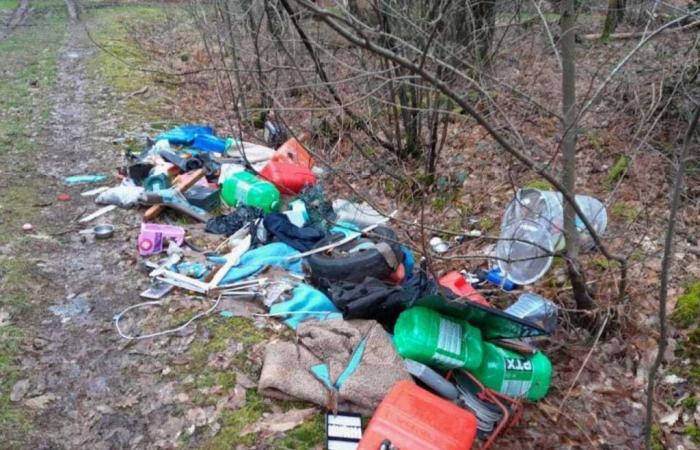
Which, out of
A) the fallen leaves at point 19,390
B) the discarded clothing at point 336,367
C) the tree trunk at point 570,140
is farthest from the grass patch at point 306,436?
the tree trunk at point 570,140

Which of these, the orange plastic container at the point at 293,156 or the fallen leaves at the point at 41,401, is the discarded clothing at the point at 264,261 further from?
the orange plastic container at the point at 293,156

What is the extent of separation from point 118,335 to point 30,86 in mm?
9104

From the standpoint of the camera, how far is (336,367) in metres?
3.38

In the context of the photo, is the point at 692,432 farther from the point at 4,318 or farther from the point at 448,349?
the point at 4,318

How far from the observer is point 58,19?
70.0 feet

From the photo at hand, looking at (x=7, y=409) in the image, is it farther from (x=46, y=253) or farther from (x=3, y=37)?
(x=3, y=37)

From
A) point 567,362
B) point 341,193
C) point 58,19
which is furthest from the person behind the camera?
point 58,19

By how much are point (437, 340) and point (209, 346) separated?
1.52 m

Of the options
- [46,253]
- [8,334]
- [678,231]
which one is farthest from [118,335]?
[678,231]

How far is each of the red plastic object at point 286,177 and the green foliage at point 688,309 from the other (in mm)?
3847

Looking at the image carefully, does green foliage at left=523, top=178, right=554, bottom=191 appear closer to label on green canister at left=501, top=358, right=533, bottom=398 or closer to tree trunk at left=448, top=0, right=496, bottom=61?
tree trunk at left=448, top=0, right=496, bottom=61

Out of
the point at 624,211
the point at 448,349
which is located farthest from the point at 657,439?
the point at 624,211

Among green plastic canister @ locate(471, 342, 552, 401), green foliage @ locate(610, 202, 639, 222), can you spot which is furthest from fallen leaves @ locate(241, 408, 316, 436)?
green foliage @ locate(610, 202, 639, 222)

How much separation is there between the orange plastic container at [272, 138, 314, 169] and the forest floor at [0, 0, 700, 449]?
1.58ft
